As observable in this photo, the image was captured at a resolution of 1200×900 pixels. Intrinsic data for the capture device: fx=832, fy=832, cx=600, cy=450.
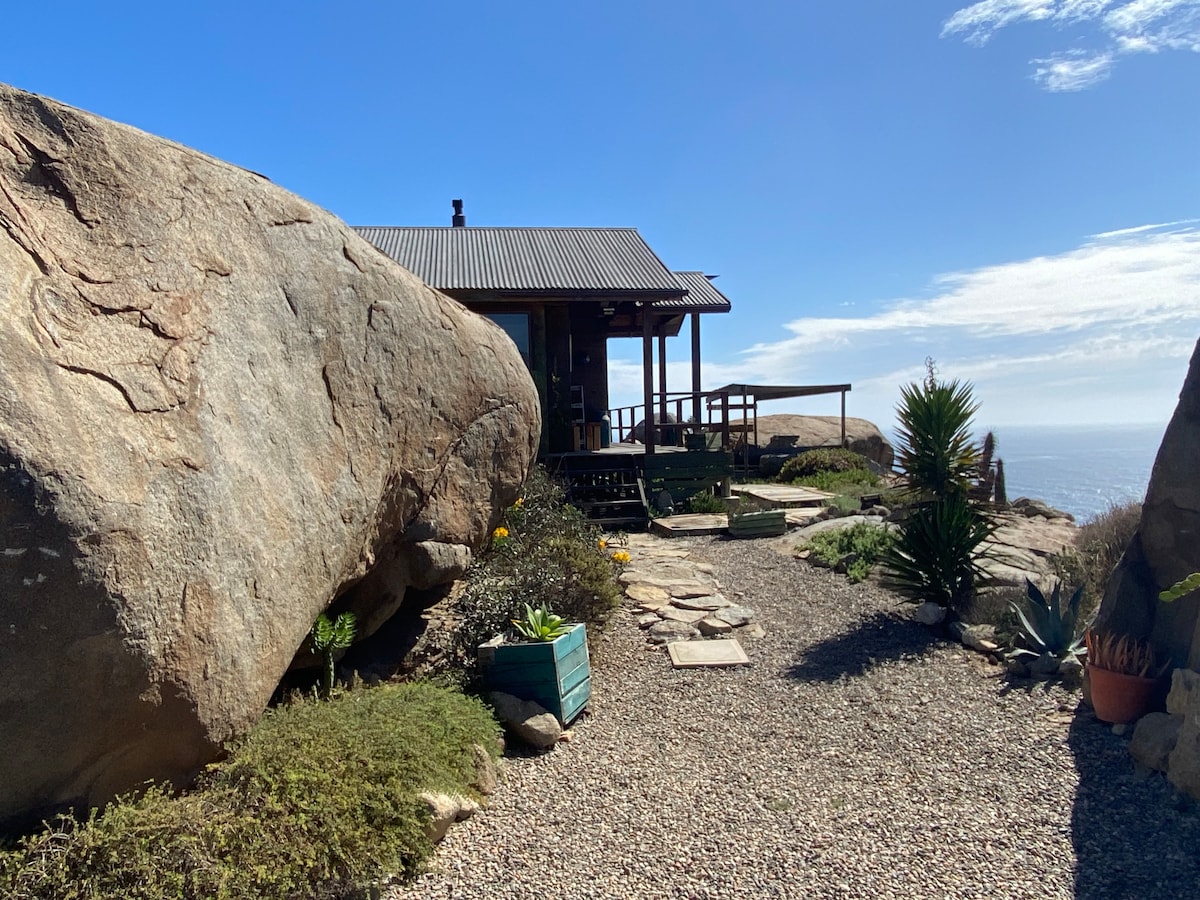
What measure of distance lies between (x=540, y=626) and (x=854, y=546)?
19.9 feet

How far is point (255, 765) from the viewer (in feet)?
10.6

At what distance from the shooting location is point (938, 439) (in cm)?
740

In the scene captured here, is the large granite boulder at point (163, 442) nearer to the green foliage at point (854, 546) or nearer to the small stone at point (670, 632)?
the small stone at point (670, 632)

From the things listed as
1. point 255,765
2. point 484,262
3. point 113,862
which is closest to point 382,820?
point 255,765

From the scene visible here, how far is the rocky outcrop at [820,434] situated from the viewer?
2319cm

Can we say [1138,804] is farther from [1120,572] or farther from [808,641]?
[808,641]

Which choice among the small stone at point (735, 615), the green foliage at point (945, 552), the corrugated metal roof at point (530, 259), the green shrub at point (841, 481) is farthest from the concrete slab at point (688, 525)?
the green foliage at point (945, 552)

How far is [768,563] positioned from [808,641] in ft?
11.0

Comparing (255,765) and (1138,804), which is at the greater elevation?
(255,765)

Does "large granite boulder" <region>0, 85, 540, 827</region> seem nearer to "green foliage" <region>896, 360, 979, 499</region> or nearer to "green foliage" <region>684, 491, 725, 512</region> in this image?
"green foliage" <region>896, 360, 979, 499</region>

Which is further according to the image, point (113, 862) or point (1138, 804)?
point (1138, 804)

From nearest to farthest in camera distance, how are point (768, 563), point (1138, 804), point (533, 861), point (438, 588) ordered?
point (533, 861), point (1138, 804), point (438, 588), point (768, 563)

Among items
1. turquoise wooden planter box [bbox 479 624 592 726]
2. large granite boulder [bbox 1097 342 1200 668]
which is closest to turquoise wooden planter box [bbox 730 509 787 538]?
large granite boulder [bbox 1097 342 1200 668]

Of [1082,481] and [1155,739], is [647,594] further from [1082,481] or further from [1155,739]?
[1082,481]
